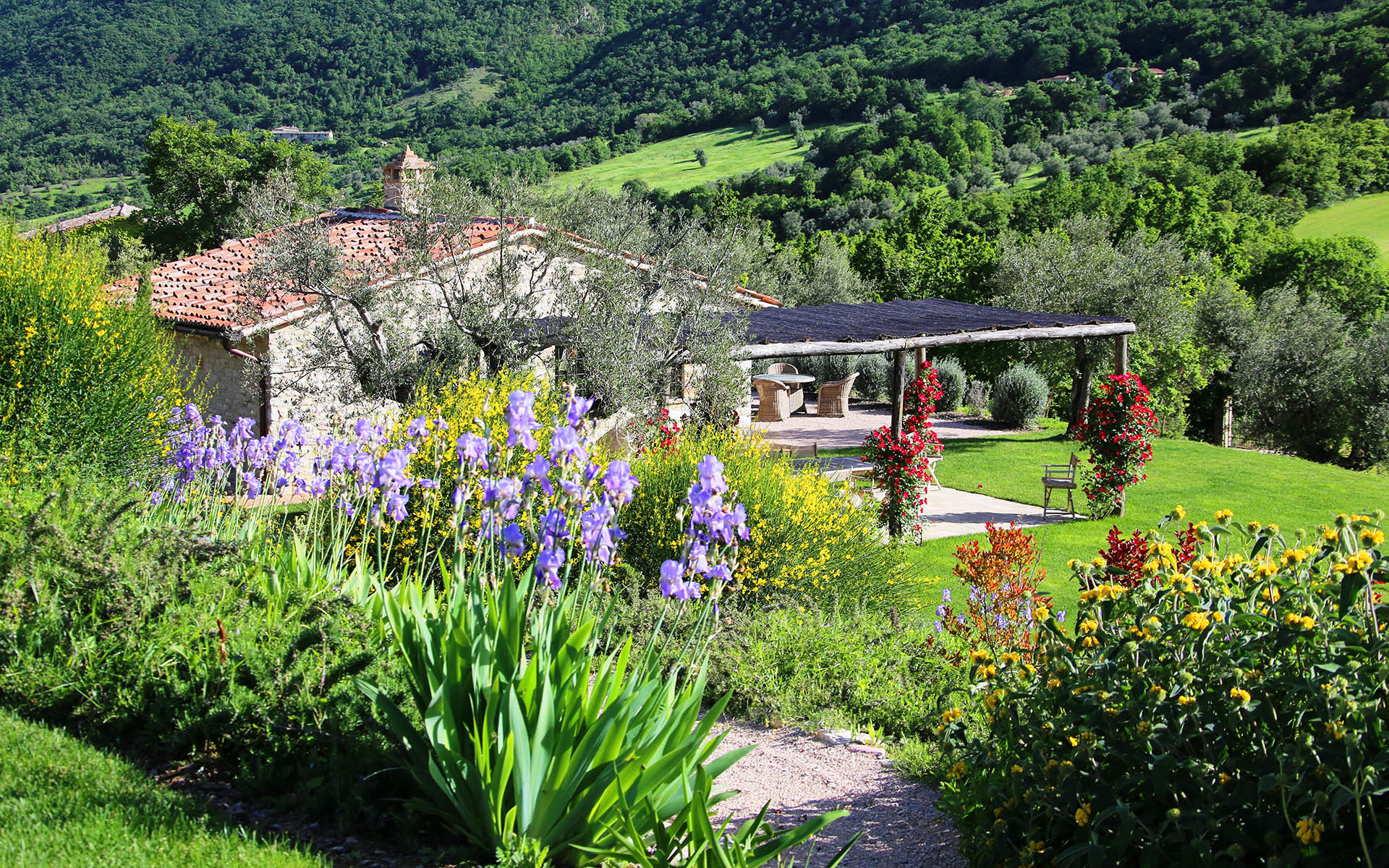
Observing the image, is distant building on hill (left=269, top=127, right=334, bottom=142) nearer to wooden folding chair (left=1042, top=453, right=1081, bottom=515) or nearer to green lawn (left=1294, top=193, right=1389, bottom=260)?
green lawn (left=1294, top=193, right=1389, bottom=260)

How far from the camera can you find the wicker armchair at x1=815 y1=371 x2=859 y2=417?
20234 mm

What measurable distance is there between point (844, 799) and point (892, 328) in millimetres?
9600

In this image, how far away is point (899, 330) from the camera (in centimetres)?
1244

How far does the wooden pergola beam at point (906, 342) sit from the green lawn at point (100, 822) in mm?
7547

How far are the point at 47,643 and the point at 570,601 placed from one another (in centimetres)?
224

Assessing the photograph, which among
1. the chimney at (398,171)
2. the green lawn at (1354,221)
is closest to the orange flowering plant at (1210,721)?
the chimney at (398,171)

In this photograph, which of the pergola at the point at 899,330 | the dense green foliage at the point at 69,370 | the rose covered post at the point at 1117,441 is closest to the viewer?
the dense green foliage at the point at 69,370

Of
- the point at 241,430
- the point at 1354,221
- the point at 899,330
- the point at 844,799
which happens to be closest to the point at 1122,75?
the point at 1354,221

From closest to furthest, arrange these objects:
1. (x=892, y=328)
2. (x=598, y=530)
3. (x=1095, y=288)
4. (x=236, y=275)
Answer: (x=598, y=530) < (x=892, y=328) < (x=236, y=275) < (x=1095, y=288)

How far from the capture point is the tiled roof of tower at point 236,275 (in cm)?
1048

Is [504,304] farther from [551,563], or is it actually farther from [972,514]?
[551,563]

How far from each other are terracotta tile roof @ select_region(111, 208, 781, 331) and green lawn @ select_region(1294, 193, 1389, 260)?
29.8 meters

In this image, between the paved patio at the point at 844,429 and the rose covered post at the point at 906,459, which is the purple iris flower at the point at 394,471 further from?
the paved patio at the point at 844,429

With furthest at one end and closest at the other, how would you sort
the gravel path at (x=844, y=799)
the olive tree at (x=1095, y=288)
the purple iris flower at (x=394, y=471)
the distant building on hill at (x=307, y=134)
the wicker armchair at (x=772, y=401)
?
the distant building on hill at (x=307, y=134) → the wicker armchair at (x=772, y=401) → the olive tree at (x=1095, y=288) → the purple iris flower at (x=394, y=471) → the gravel path at (x=844, y=799)
